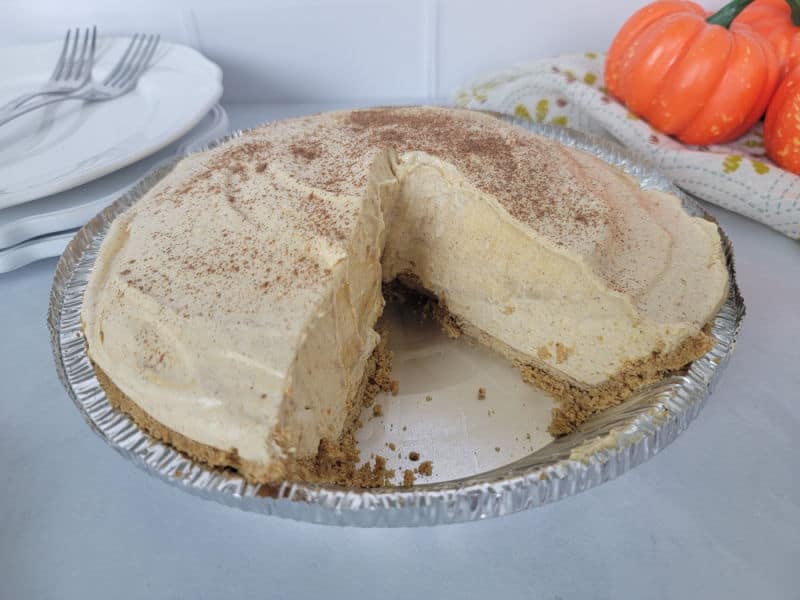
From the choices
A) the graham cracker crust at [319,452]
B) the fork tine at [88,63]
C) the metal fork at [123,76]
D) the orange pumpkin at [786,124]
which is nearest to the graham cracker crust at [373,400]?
the graham cracker crust at [319,452]

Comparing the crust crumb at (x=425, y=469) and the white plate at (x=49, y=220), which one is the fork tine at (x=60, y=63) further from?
the crust crumb at (x=425, y=469)

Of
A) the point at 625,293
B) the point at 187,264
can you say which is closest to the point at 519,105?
the point at 625,293

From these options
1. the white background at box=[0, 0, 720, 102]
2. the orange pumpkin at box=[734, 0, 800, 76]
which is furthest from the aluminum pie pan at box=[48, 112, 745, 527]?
the white background at box=[0, 0, 720, 102]

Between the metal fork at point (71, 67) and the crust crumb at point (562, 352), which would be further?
the metal fork at point (71, 67)

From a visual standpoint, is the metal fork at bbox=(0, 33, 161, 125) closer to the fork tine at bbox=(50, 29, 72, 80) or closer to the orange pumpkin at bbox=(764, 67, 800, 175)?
the fork tine at bbox=(50, 29, 72, 80)

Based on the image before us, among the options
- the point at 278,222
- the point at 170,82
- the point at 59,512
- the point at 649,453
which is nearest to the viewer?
the point at 649,453

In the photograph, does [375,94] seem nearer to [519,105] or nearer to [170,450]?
[519,105]
